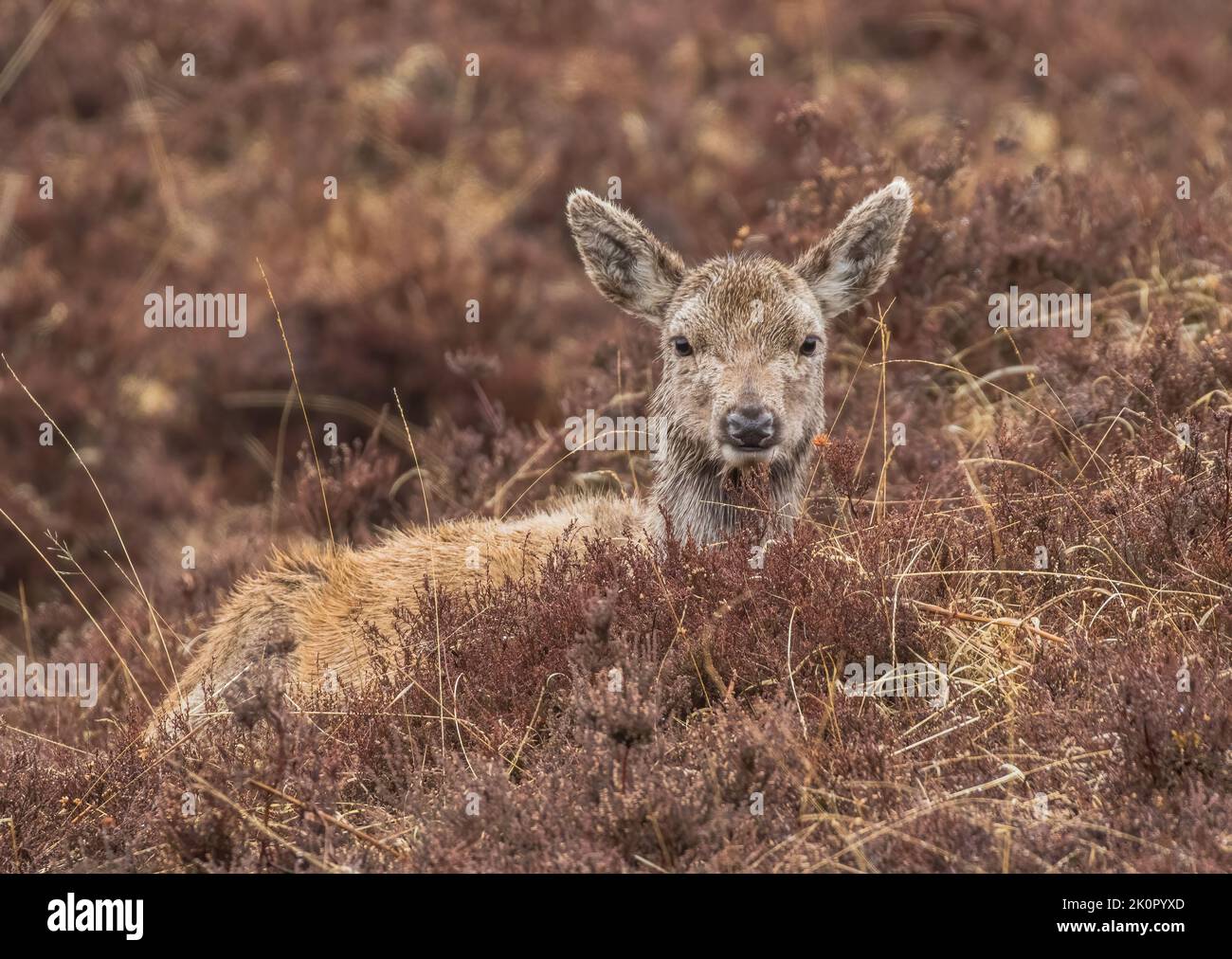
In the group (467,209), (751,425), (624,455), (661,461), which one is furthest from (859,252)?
(467,209)

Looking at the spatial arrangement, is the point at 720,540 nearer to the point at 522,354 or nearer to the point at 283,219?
the point at 522,354

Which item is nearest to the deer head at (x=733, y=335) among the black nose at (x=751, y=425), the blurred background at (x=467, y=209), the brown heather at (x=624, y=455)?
the black nose at (x=751, y=425)

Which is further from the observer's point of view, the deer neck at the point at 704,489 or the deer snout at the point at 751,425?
the deer neck at the point at 704,489

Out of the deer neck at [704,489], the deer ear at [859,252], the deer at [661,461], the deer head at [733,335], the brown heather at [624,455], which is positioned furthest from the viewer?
the deer ear at [859,252]

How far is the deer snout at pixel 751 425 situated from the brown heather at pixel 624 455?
353mm

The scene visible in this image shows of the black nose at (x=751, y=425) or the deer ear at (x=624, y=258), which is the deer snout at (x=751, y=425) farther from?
the deer ear at (x=624, y=258)

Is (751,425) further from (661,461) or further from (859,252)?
(859,252)

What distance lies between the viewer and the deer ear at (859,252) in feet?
21.8

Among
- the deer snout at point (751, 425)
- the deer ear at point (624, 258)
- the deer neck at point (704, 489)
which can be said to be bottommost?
the deer neck at point (704, 489)

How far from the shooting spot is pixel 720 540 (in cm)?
626

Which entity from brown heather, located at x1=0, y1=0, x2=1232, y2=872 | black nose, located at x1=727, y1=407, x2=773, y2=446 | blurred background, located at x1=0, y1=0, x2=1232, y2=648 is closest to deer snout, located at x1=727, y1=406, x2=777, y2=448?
black nose, located at x1=727, y1=407, x2=773, y2=446

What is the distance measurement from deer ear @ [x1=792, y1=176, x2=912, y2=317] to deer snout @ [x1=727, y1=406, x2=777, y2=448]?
130 centimetres

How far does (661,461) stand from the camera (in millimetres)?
6641
